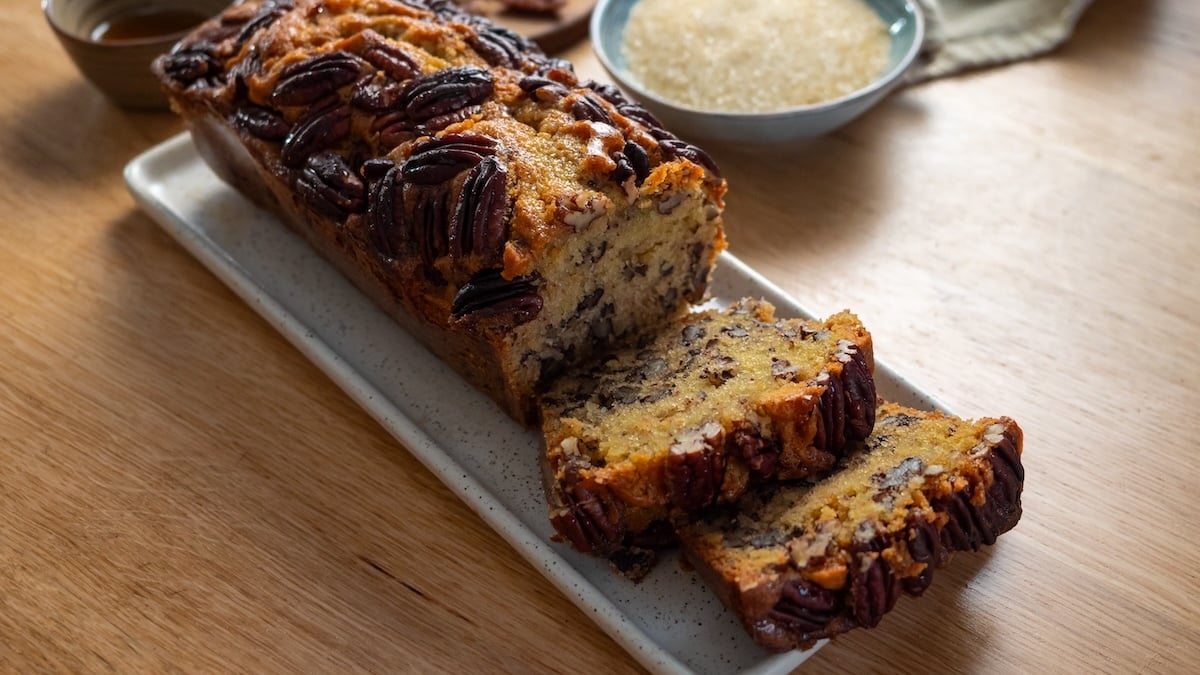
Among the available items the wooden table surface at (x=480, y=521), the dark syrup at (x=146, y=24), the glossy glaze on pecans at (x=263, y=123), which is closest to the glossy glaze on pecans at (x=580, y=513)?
the wooden table surface at (x=480, y=521)

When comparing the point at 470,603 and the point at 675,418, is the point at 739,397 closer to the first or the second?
the point at 675,418

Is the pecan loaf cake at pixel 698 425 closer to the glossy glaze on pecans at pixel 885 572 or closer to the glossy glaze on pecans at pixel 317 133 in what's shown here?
the glossy glaze on pecans at pixel 885 572

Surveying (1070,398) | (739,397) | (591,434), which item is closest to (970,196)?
(1070,398)

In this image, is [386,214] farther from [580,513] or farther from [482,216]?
[580,513]

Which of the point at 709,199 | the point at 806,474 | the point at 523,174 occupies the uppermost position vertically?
the point at 523,174

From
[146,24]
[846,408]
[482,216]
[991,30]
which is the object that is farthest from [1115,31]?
[146,24]
